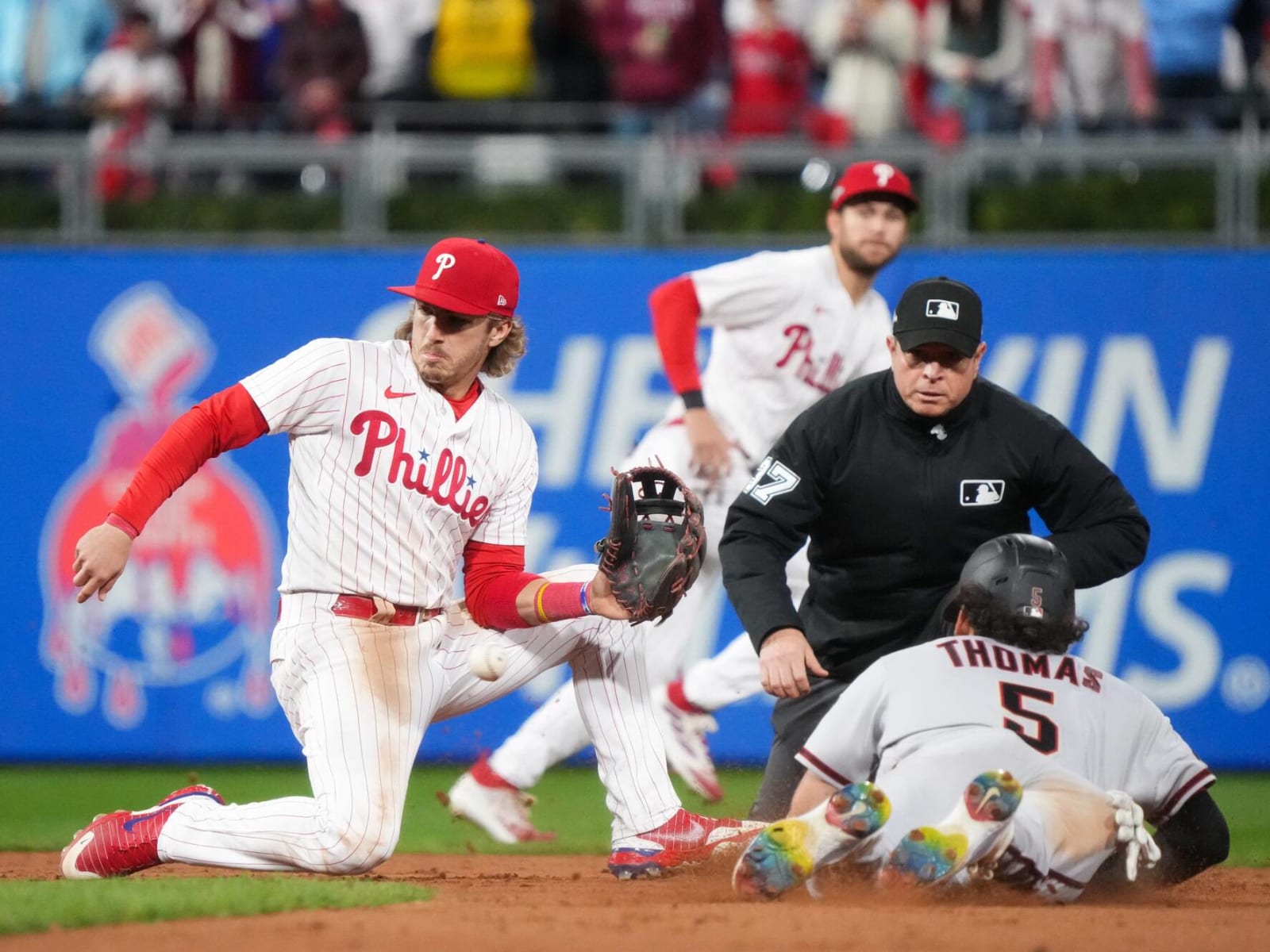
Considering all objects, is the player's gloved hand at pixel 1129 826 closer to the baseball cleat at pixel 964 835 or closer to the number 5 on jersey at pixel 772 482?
the baseball cleat at pixel 964 835

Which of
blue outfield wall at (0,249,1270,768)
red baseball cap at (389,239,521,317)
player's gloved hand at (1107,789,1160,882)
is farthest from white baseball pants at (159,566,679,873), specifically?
blue outfield wall at (0,249,1270,768)

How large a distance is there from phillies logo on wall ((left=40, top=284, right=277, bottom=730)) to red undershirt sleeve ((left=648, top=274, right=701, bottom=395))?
3.08 metres

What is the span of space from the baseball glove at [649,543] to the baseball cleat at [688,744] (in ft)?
7.49

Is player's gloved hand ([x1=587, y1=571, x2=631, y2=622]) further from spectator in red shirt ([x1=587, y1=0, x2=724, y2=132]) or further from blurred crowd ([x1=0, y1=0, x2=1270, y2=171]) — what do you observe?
spectator in red shirt ([x1=587, y1=0, x2=724, y2=132])

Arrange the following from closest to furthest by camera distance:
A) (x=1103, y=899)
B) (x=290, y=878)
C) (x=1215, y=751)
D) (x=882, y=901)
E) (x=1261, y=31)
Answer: (x=882, y=901), (x=1103, y=899), (x=290, y=878), (x=1215, y=751), (x=1261, y=31)

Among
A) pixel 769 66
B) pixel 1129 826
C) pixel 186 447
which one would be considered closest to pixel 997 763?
pixel 1129 826

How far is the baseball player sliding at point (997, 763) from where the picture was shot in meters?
4.35

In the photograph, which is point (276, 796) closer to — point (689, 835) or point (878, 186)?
point (689, 835)

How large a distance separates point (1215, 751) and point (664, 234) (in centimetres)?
399

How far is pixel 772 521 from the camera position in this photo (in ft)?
17.8

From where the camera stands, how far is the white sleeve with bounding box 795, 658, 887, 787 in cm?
466

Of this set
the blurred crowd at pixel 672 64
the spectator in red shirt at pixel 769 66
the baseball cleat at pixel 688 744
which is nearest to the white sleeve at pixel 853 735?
the baseball cleat at pixel 688 744

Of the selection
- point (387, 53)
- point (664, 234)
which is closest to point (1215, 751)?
point (664, 234)

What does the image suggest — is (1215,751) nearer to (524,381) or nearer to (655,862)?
(524,381)
